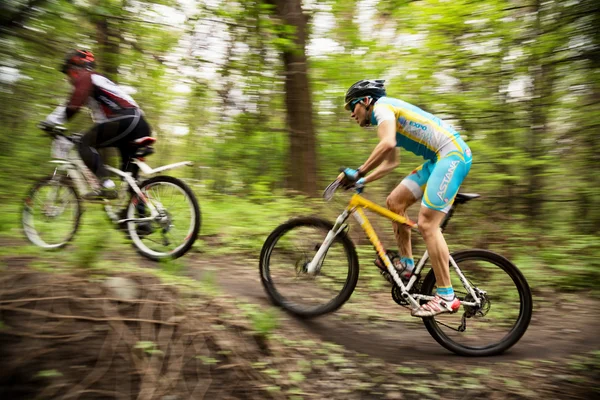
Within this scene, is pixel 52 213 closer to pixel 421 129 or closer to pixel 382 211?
pixel 382 211

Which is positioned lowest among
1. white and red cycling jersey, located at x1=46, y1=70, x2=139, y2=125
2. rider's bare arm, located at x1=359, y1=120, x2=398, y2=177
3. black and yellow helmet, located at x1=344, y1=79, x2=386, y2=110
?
rider's bare arm, located at x1=359, y1=120, x2=398, y2=177

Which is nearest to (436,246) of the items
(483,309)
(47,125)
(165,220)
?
(483,309)

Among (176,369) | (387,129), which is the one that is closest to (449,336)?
(387,129)

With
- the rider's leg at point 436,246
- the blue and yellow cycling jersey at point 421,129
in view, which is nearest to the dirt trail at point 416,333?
the rider's leg at point 436,246

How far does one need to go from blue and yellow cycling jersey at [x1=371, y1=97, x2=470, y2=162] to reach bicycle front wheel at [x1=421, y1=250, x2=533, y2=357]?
2.83 feet

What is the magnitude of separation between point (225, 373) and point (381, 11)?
24.4 feet

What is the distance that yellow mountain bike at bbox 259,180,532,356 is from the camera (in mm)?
3709

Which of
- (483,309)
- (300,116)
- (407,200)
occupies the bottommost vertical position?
(483,309)

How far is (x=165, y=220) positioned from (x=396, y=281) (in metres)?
2.51

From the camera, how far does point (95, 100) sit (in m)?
4.92

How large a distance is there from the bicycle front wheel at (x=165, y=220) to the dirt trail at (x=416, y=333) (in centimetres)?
37

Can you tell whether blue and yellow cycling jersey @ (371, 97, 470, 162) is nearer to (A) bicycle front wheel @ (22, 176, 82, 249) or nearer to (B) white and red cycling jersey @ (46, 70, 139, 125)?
(B) white and red cycling jersey @ (46, 70, 139, 125)

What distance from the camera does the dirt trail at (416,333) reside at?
373 cm

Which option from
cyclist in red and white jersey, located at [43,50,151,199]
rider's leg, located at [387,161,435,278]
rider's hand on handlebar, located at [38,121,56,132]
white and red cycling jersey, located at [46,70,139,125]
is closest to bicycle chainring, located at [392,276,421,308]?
rider's leg, located at [387,161,435,278]
